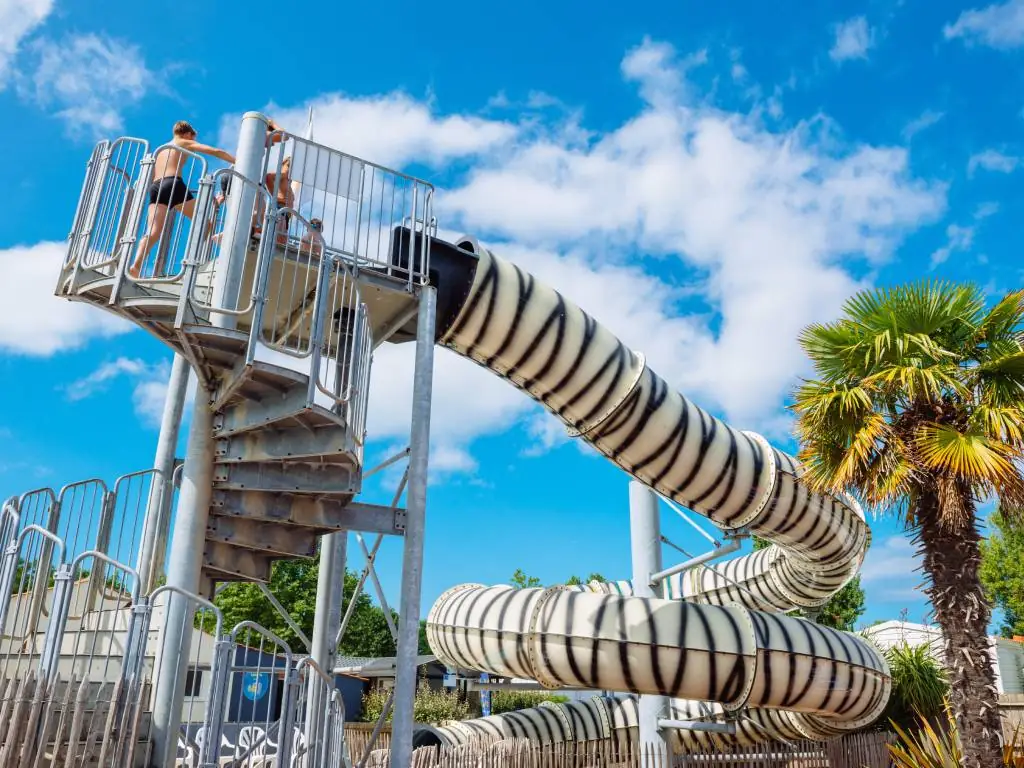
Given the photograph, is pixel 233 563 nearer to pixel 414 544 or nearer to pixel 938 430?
pixel 414 544

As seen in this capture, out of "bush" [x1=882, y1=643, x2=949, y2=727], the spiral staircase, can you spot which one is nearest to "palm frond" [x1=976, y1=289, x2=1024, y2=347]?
the spiral staircase

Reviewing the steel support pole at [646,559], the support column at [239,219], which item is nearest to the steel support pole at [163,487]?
the support column at [239,219]

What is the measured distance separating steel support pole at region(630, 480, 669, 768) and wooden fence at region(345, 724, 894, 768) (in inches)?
10.2

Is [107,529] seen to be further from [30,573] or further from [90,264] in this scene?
[90,264]

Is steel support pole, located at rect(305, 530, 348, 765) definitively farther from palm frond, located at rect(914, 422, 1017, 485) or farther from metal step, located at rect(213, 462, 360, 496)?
palm frond, located at rect(914, 422, 1017, 485)

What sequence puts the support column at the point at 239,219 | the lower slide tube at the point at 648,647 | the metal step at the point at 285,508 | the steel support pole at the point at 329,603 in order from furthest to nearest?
1. the lower slide tube at the point at 648,647
2. the steel support pole at the point at 329,603
3. the metal step at the point at 285,508
4. the support column at the point at 239,219

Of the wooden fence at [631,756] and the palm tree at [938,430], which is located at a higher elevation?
the palm tree at [938,430]

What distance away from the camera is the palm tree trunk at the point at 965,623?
798cm

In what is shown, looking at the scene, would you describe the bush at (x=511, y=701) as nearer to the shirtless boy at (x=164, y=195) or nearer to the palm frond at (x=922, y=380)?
the palm frond at (x=922, y=380)

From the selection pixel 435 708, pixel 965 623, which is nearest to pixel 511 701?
pixel 435 708

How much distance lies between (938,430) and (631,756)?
8630 millimetres

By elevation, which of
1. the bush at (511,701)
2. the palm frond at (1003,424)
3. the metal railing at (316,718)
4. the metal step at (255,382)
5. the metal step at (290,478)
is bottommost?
the metal railing at (316,718)

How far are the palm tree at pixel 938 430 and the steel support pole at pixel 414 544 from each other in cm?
436

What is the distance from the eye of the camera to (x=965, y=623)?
27.0 feet
